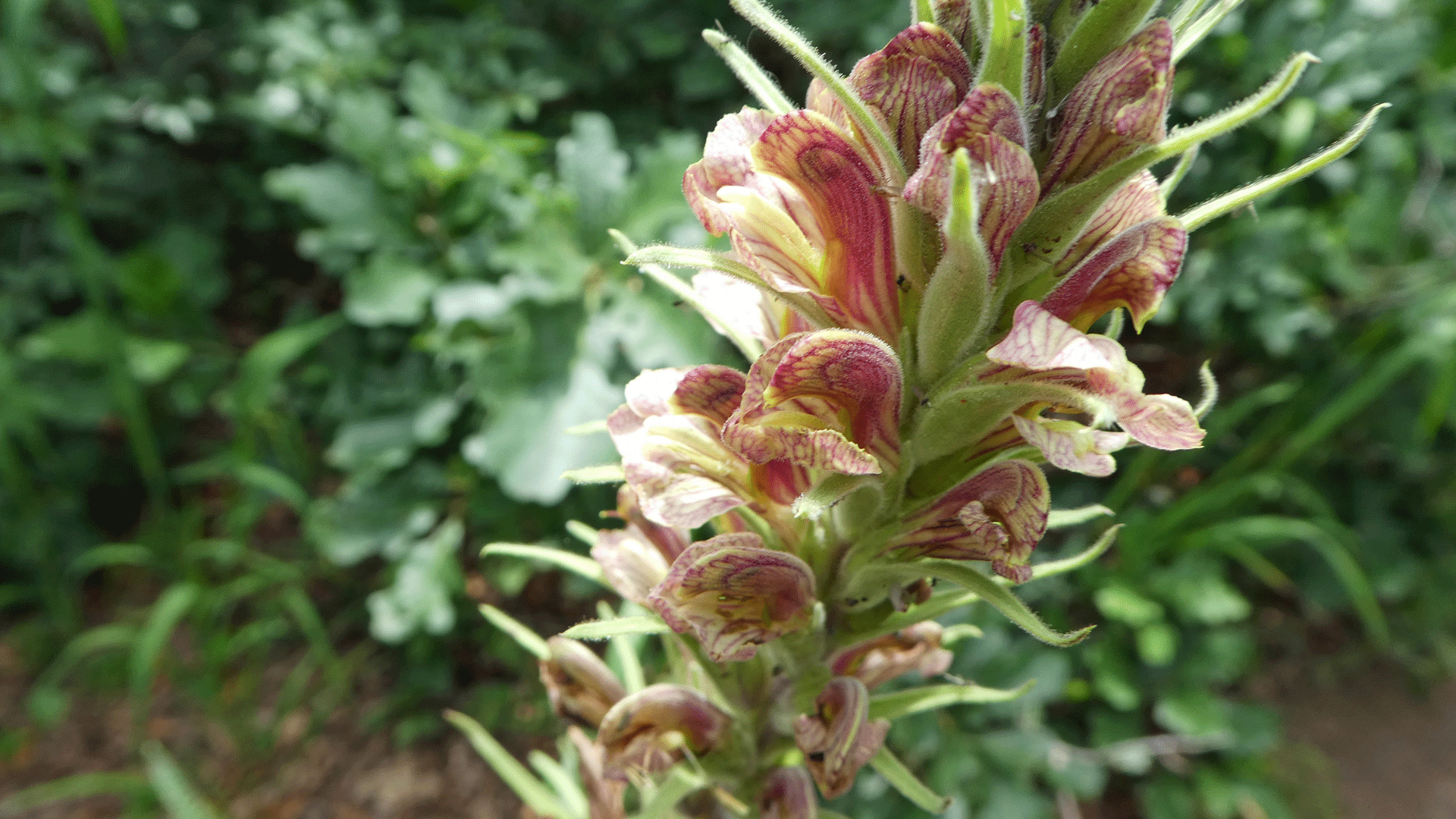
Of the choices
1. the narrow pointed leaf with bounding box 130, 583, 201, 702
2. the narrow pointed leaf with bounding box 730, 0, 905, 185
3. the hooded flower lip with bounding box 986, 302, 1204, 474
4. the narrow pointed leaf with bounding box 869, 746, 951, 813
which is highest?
the narrow pointed leaf with bounding box 130, 583, 201, 702

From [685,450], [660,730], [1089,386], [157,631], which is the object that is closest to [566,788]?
[660,730]

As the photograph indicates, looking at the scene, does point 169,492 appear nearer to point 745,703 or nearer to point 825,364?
point 745,703

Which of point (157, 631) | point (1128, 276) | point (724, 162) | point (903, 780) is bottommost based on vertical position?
point (903, 780)

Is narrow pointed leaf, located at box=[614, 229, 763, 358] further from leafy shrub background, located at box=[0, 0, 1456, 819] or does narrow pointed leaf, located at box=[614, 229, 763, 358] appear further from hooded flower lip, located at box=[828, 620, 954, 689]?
leafy shrub background, located at box=[0, 0, 1456, 819]

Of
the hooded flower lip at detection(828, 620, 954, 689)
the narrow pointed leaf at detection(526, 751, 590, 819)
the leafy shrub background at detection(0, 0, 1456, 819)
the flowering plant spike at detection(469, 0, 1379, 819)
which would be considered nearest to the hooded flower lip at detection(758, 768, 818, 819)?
the flowering plant spike at detection(469, 0, 1379, 819)

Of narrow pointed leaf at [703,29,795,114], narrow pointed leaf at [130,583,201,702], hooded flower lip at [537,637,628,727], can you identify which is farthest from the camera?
narrow pointed leaf at [130,583,201,702]

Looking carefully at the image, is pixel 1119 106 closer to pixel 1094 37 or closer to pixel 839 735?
pixel 1094 37

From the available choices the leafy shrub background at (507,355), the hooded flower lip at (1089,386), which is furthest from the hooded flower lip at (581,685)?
the leafy shrub background at (507,355)
